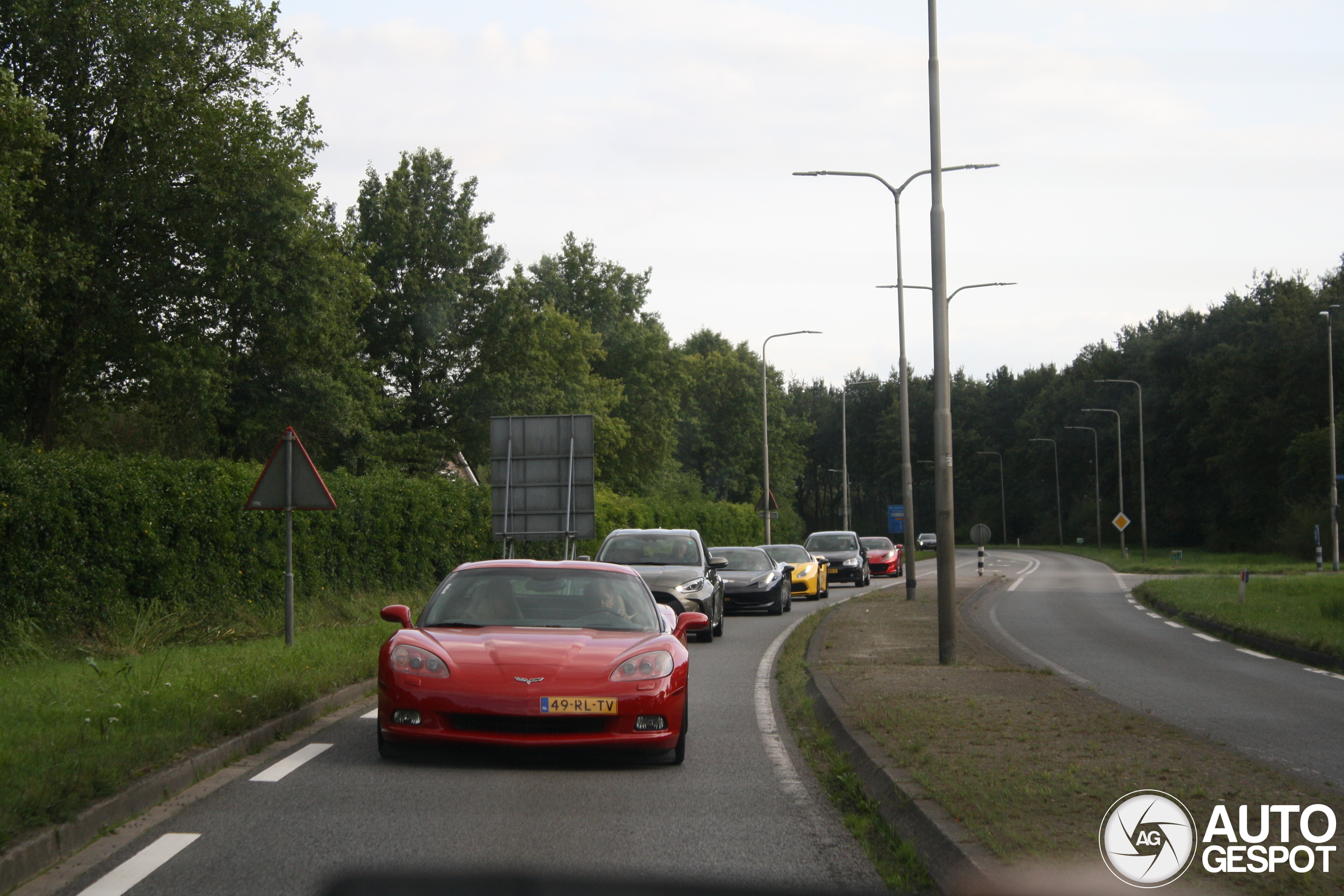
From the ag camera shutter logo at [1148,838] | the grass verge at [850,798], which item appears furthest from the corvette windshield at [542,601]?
the ag camera shutter logo at [1148,838]

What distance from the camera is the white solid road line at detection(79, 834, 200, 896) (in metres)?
4.96

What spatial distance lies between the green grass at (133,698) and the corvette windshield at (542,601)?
4.99 ft

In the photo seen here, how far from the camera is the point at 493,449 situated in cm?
2683

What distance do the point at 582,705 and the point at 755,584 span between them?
16.8 metres

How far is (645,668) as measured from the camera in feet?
26.1

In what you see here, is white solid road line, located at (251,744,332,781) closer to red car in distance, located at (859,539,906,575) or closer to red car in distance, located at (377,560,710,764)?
red car in distance, located at (377,560,710,764)

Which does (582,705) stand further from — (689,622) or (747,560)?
(747,560)

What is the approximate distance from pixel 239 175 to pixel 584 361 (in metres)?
31.8

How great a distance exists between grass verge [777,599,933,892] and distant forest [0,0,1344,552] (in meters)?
11.9

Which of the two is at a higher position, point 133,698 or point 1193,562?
point 133,698

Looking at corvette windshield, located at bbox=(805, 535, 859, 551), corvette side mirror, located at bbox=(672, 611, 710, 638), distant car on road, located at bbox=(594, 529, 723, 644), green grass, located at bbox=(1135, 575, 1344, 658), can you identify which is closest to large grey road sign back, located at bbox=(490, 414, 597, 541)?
distant car on road, located at bbox=(594, 529, 723, 644)

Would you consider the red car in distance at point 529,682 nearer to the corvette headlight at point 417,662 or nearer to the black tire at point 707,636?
the corvette headlight at point 417,662

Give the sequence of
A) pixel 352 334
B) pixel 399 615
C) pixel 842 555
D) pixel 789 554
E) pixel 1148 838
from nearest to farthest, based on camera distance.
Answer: pixel 1148 838, pixel 399 615, pixel 789 554, pixel 352 334, pixel 842 555

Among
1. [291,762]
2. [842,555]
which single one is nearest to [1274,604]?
[842,555]
